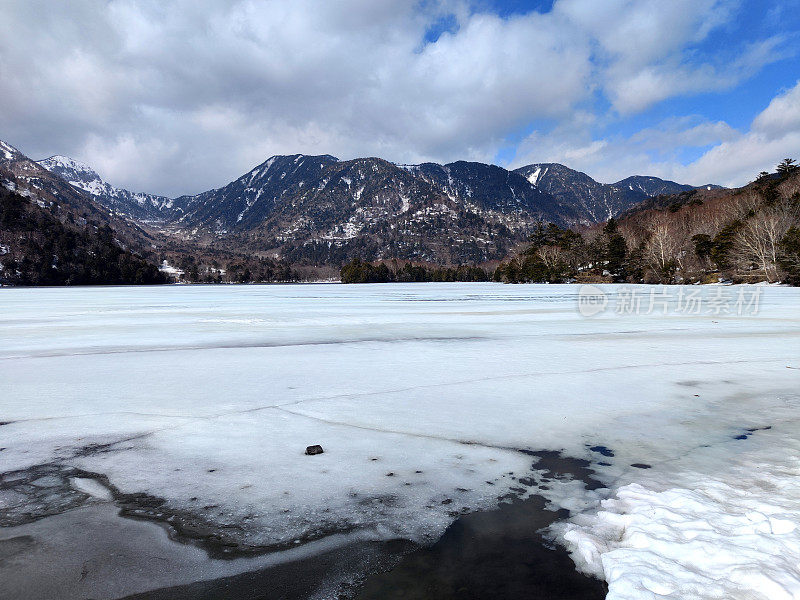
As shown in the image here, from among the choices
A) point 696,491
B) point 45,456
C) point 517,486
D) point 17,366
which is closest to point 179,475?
point 45,456

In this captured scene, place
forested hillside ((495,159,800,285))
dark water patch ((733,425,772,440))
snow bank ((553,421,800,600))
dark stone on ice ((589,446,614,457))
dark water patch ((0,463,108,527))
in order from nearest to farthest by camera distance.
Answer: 1. snow bank ((553,421,800,600))
2. dark water patch ((0,463,108,527))
3. dark stone on ice ((589,446,614,457))
4. dark water patch ((733,425,772,440))
5. forested hillside ((495,159,800,285))

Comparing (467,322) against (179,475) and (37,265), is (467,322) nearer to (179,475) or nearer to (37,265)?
(179,475)

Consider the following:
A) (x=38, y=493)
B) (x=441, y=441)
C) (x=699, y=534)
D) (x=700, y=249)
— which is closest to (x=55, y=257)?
(x=700, y=249)

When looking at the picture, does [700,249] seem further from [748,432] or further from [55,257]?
[55,257]

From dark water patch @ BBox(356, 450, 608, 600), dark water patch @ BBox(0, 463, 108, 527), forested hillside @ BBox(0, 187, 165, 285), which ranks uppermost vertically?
forested hillside @ BBox(0, 187, 165, 285)

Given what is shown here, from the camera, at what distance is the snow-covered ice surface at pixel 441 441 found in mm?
2504

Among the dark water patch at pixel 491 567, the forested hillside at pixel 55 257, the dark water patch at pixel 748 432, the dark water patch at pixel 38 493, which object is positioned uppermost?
the forested hillside at pixel 55 257

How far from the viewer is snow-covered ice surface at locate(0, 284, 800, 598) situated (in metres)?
2.50

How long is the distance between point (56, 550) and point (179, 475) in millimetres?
976

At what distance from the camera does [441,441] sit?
4078mm

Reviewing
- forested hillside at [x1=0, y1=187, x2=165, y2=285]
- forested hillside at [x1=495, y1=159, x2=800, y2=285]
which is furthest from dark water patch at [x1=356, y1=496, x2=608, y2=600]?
forested hillside at [x1=0, y1=187, x2=165, y2=285]

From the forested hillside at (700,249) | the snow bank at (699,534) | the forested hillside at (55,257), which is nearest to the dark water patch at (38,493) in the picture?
the snow bank at (699,534)

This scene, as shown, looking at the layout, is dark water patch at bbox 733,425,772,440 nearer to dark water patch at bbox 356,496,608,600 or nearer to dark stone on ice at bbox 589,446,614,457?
dark stone on ice at bbox 589,446,614,457

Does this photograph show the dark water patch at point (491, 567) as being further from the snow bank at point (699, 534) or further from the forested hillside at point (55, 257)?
the forested hillside at point (55, 257)
